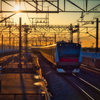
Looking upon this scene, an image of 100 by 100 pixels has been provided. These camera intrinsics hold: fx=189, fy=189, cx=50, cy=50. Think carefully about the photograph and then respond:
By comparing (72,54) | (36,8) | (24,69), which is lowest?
(24,69)

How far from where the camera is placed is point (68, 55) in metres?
16.2

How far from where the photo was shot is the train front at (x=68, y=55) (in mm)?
16219

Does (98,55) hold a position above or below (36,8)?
below

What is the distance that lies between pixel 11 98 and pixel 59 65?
28.5 feet

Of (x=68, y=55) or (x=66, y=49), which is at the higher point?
(x=66, y=49)

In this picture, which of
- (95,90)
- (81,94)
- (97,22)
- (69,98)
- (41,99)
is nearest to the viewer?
(41,99)

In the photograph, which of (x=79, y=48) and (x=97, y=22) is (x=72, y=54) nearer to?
(x=79, y=48)

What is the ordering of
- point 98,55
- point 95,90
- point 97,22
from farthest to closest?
point 97,22 < point 98,55 < point 95,90

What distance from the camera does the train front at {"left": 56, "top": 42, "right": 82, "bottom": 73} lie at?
1622 cm

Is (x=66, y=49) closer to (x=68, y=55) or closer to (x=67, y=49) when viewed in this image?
(x=67, y=49)

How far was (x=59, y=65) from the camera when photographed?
16297 millimetres

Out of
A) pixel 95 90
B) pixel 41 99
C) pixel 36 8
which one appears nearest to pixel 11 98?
pixel 41 99

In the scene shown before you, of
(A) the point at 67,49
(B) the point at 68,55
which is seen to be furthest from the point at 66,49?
(B) the point at 68,55

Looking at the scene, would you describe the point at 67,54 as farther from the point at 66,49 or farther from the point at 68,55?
the point at 66,49
